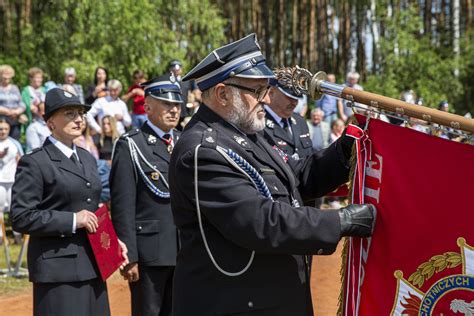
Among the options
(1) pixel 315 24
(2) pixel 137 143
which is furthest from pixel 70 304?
(1) pixel 315 24

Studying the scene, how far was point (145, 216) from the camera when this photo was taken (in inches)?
213

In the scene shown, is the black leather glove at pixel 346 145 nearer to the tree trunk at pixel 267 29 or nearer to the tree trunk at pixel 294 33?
the tree trunk at pixel 294 33

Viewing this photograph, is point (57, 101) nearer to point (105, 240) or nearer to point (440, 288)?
point (105, 240)

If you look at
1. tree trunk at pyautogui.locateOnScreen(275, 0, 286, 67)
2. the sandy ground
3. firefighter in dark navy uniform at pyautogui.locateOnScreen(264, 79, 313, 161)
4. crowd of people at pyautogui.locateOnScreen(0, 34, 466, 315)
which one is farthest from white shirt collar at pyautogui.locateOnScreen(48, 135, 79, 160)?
tree trunk at pyautogui.locateOnScreen(275, 0, 286, 67)

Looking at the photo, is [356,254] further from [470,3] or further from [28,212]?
[470,3]

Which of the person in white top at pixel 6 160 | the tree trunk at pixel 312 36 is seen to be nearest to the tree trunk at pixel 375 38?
the tree trunk at pixel 312 36

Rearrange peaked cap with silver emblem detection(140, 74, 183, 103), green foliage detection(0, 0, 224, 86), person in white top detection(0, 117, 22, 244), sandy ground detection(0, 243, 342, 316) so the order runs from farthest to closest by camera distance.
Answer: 1. green foliage detection(0, 0, 224, 86)
2. person in white top detection(0, 117, 22, 244)
3. sandy ground detection(0, 243, 342, 316)
4. peaked cap with silver emblem detection(140, 74, 183, 103)

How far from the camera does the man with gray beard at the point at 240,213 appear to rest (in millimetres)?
3096

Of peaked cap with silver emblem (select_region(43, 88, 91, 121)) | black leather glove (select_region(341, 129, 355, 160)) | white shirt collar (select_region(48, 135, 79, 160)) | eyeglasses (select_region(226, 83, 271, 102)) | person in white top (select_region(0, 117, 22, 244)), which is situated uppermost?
eyeglasses (select_region(226, 83, 271, 102))

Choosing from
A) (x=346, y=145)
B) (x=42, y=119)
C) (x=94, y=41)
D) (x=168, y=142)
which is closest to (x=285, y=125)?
(x=168, y=142)

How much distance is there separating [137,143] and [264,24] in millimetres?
23438

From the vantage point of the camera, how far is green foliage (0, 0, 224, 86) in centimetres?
1501

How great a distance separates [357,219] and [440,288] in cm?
44

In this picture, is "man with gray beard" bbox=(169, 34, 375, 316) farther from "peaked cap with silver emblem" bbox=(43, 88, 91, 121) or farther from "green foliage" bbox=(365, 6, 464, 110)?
"green foliage" bbox=(365, 6, 464, 110)
